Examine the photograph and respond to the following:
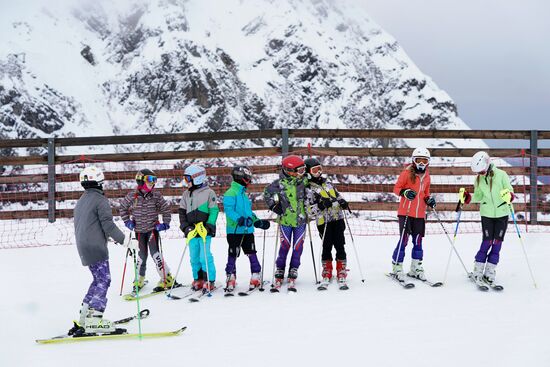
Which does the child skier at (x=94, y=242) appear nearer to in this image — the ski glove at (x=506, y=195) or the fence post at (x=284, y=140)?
the ski glove at (x=506, y=195)

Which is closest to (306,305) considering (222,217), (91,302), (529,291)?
(91,302)

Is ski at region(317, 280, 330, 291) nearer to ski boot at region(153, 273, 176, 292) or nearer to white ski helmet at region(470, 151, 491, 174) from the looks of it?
ski boot at region(153, 273, 176, 292)

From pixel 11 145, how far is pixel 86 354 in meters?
8.72

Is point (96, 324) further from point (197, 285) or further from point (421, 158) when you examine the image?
point (421, 158)

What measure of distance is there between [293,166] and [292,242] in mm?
972

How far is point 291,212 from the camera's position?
6.11 meters

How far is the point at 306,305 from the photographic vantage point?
17.5 feet

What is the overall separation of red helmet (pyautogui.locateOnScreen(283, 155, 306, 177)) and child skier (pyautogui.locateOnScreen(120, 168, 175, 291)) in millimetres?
1571

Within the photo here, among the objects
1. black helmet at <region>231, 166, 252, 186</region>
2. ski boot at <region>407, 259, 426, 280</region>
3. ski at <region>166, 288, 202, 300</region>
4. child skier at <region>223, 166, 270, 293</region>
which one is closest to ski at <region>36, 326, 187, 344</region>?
ski at <region>166, 288, 202, 300</region>

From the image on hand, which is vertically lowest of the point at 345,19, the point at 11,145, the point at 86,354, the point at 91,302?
the point at 86,354

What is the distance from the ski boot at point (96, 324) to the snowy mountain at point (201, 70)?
353ft

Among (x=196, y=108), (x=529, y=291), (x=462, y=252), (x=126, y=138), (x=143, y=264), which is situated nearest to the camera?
(x=529, y=291)

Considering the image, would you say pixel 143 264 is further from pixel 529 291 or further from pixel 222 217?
pixel 222 217

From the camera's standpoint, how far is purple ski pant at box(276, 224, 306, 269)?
614cm
